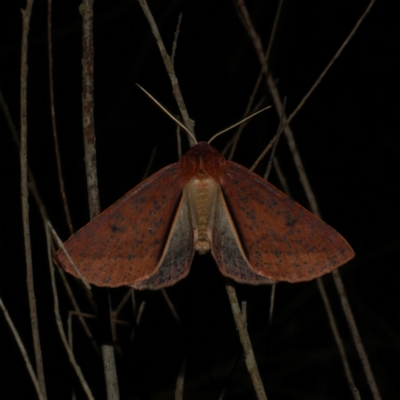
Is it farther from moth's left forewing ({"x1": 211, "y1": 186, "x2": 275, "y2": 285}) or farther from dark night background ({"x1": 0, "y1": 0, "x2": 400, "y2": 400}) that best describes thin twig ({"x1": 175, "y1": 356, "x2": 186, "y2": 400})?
dark night background ({"x1": 0, "y1": 0, "x2": 400, "y2": 400})

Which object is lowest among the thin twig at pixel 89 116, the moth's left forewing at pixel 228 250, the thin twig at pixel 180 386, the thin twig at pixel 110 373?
the thin twig at pixel 180 386

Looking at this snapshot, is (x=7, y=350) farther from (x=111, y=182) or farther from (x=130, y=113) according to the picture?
(x=130, y=113)

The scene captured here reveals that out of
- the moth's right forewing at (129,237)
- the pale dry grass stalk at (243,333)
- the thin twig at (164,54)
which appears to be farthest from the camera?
the moth's right forewing at (129,237)

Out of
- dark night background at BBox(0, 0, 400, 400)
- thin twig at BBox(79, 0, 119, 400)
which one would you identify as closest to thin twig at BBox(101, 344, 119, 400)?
thin twig at BBox(79, 0, 119, 400)

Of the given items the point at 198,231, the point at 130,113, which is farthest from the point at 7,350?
the point at 198,231

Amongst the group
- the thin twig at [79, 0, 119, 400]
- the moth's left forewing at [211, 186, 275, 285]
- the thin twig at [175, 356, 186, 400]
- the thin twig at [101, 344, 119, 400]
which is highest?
the thin twig at [79, 0, 119, 400]

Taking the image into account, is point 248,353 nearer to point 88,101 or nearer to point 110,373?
point 110,373

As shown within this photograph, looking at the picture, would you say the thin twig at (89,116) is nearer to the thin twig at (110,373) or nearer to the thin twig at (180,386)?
the thin twig at (110,373)

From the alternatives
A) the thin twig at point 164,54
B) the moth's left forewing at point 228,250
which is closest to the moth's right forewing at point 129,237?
the moth's left forewing at point 228,250
